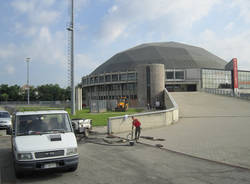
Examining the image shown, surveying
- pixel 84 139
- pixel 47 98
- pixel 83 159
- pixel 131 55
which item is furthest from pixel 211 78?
pixel 47 98

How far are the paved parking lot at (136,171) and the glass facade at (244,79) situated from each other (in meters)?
65.2

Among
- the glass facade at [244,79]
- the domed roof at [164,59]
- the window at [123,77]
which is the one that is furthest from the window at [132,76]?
the glass facade at [244,79]

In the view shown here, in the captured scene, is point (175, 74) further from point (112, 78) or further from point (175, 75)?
point (112, 78)

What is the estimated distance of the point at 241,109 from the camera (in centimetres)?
3162

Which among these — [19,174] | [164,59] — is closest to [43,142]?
[19,174]

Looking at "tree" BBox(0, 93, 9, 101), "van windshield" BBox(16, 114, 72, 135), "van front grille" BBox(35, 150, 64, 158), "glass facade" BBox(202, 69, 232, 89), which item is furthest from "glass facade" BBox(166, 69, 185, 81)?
"tree" BBox(0, 93, 9, 101)

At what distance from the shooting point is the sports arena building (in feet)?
184

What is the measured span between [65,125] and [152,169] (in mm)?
3216

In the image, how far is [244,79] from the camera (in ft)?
222

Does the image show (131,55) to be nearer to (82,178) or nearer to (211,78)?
(211,78)

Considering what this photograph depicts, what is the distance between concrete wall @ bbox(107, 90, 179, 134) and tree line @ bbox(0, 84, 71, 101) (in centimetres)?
9428

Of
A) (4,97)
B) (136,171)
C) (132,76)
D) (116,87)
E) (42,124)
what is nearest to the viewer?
(136,171)

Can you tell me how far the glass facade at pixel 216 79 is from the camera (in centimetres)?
6469

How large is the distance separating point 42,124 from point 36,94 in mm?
103517
